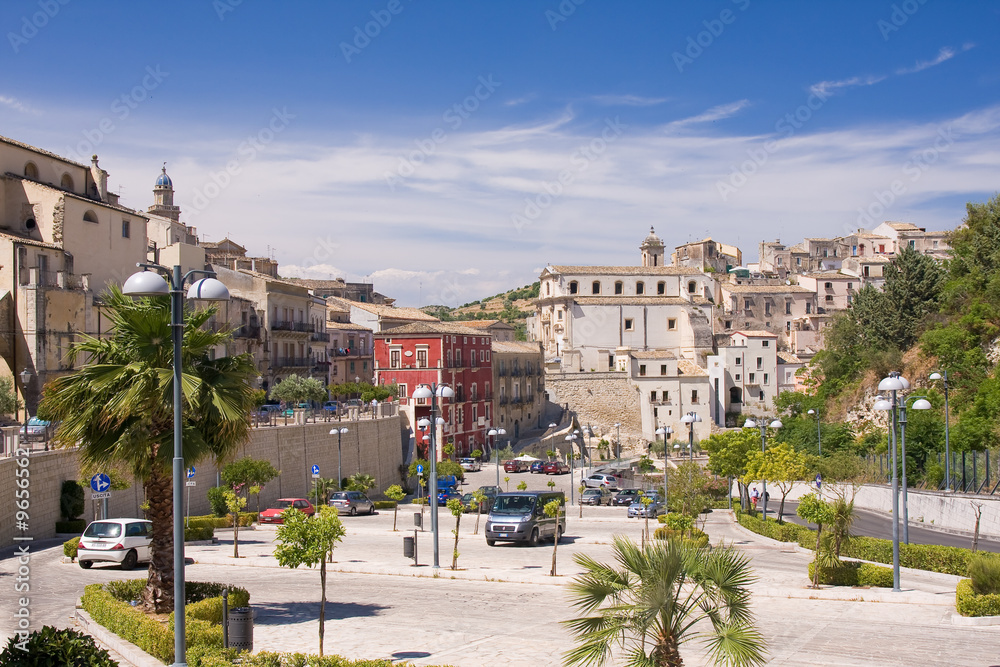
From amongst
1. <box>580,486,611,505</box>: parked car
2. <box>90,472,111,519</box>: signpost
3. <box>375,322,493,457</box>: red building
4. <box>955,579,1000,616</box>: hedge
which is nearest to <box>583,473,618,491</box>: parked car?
<box>580,486,611,505</box>: parked car

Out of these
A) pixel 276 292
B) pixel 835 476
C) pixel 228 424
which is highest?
pixel 276 292

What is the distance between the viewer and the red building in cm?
6606

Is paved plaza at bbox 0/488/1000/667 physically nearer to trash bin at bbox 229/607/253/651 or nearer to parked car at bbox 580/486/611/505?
trash bin at bbox 229/607/253/651

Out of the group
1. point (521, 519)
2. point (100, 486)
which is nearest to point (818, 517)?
point (521, 519)

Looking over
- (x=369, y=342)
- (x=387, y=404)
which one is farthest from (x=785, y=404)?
(x=387, y=404)

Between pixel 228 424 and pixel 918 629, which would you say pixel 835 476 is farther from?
pixel 228 424

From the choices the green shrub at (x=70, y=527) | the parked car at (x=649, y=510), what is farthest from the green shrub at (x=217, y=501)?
the parked car at (x=649, y=510)

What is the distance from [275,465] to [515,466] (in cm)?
2739

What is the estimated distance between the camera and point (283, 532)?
1350cm

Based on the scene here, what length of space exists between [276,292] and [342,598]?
39.5 metres

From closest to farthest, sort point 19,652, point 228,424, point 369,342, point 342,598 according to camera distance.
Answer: point 19,652 → point 228,424 → point 342,598 → point 369,342

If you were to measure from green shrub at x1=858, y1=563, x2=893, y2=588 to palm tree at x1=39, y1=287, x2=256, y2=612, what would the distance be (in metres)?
13.6

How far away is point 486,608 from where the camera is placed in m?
17.3

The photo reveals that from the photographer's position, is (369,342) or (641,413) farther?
(641,413)
